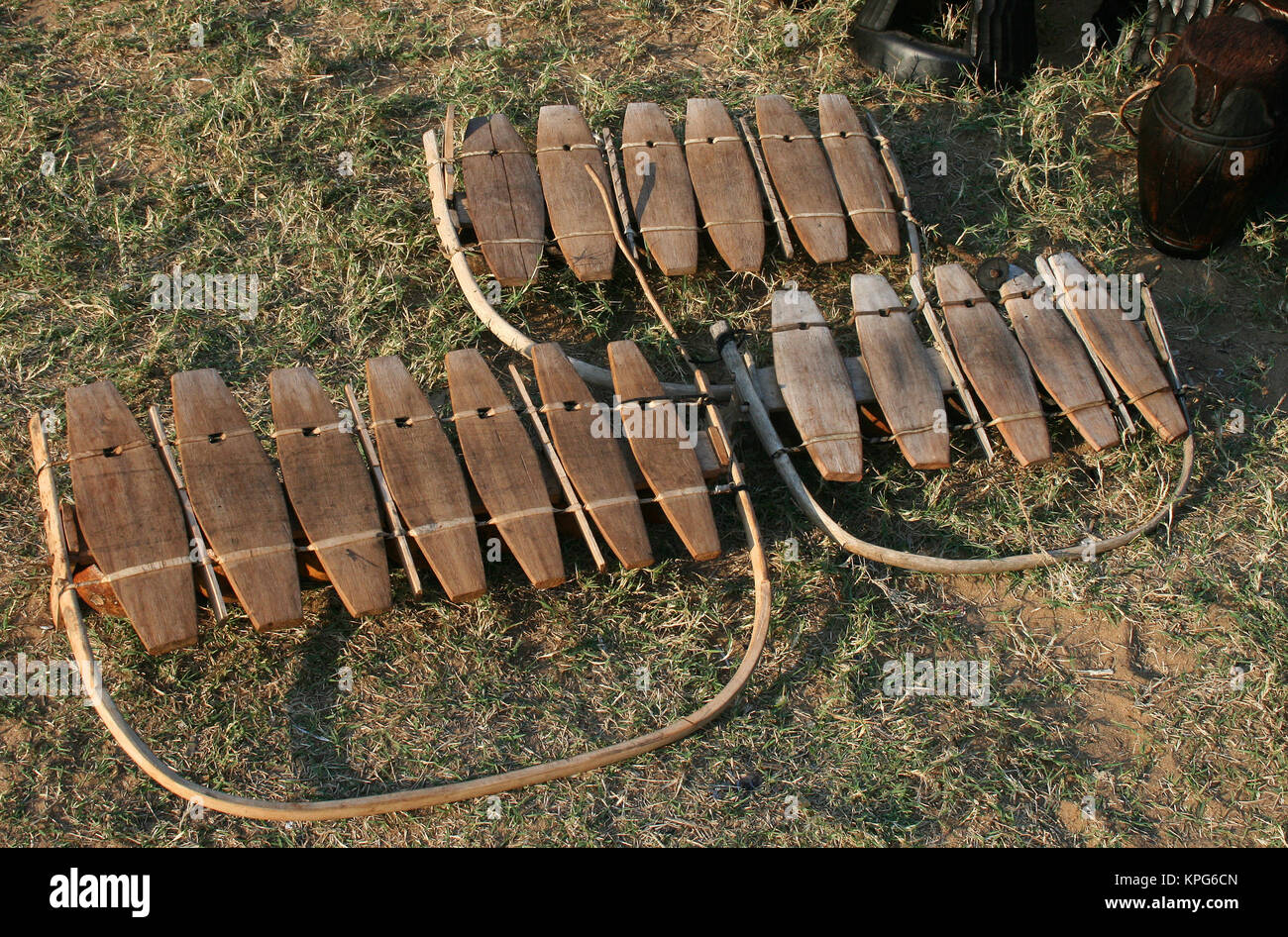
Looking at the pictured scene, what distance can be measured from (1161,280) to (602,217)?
2.39m

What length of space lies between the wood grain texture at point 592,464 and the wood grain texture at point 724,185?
1000 mm

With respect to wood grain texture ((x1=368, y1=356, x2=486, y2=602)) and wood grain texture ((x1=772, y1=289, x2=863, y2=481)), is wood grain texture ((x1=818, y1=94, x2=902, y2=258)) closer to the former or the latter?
wood grain texture ((x1=772, y1=289, x2=863, y2=481))

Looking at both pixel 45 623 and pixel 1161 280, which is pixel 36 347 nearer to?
pixel 45 623

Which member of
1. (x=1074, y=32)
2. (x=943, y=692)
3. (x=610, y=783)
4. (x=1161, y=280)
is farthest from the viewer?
(x=1074, y=32)

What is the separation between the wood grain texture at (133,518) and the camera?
330 cm

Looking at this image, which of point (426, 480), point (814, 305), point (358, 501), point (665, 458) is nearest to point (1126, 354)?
point (814, 305)

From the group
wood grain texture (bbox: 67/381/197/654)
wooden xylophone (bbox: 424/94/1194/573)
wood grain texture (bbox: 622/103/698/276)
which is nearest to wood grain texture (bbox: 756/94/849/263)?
wooden xylophone (bbox: 424/94/1194/573)

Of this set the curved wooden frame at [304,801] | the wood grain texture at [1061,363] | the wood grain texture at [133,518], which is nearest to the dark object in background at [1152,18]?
the wood grain texture at [1061,363]

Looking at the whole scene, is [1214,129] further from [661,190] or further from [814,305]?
[661,190]

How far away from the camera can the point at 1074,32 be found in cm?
573

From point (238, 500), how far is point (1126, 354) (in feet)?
10.4

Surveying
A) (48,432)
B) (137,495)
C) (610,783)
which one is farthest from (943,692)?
(48,432)

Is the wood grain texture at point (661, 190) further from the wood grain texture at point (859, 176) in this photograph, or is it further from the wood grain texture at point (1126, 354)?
the wood grain texture at point (1126, 354)

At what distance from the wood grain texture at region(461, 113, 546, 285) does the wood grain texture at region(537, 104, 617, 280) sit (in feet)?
0.20
